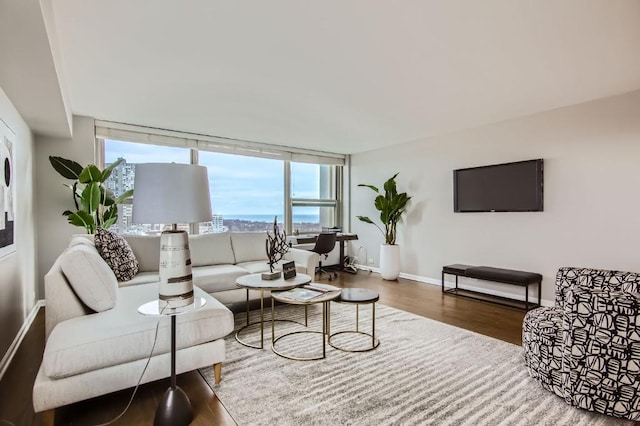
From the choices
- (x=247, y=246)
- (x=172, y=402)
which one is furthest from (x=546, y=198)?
(x=172, y=402)

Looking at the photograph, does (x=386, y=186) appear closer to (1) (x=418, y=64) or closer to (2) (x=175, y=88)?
(1) (x=418, y=64)

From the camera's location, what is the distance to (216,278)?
3490 millimetres

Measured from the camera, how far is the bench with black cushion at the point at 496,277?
3921mm

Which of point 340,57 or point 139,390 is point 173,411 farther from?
point 340,57

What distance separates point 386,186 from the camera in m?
5.74

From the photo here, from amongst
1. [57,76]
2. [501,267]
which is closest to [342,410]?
[57,76]

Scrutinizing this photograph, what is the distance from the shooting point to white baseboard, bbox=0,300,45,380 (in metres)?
2.40

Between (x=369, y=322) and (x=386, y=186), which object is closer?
(x=369, y=322)

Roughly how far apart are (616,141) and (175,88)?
4.67m

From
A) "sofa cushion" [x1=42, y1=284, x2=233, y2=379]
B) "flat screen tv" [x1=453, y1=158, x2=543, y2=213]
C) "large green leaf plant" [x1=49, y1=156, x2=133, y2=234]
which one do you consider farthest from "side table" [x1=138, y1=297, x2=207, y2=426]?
"flat screen tv" [x1=453, y1=158, x2=543, y2=213]

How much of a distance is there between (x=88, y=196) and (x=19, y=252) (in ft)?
3.07

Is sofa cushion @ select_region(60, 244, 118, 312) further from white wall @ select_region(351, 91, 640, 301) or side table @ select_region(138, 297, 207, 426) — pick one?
white wall @ select_region(351, 91, 640, 301)

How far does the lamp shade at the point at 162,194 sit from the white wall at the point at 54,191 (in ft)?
11.3

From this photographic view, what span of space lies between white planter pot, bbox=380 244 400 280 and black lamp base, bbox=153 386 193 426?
167 inches
